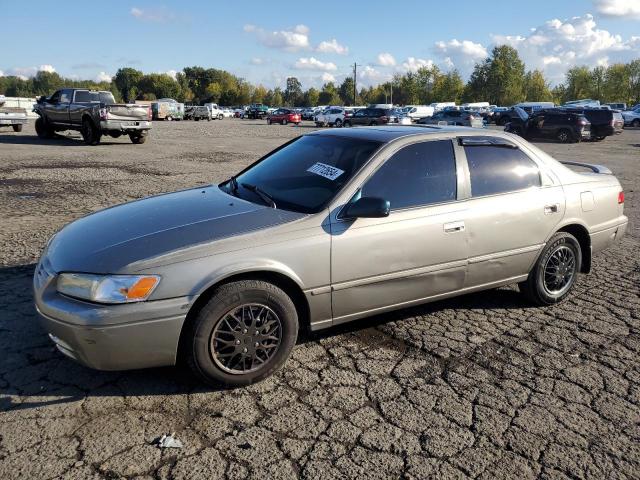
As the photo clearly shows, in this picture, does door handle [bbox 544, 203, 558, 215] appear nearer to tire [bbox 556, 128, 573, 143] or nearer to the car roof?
the car roof

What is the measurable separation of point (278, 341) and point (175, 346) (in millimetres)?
621

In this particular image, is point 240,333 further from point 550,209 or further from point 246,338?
point 550,209

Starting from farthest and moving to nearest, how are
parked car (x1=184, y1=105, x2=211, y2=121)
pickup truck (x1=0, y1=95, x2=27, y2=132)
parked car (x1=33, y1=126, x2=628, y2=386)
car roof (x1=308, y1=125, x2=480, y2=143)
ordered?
parked car (x1=184, y1=105, x2=211, y2=121) → pickup truck (x1=0, y1=95, x2=27, y2=132) → car roof (x1=308, y1=125, x2=480, y2=143) → parked car (x1=33, y1=126, x2=628, y2=386)

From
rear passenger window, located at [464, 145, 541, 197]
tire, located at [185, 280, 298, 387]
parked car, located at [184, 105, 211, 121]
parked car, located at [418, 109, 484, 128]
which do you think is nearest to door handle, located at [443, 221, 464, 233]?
rear passenger window, located at [464, 145, 541, 197]

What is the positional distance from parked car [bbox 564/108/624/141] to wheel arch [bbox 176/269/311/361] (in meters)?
27.7

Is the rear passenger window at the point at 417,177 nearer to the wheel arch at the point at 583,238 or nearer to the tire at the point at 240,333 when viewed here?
the tire at the point at 240,333

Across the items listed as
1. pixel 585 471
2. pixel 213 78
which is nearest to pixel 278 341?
pixel 585 471

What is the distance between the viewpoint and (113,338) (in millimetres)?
2781

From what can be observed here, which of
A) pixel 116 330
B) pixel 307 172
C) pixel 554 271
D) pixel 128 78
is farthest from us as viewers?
pixel 128 78

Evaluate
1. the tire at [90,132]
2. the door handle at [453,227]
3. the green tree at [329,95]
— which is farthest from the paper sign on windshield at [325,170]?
the green tree at [329,95]

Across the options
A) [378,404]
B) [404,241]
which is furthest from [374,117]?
[378,404]

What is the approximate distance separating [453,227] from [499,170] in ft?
2.51

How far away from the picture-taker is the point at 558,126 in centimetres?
2514

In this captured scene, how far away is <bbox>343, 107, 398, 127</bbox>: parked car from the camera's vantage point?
107 ft
